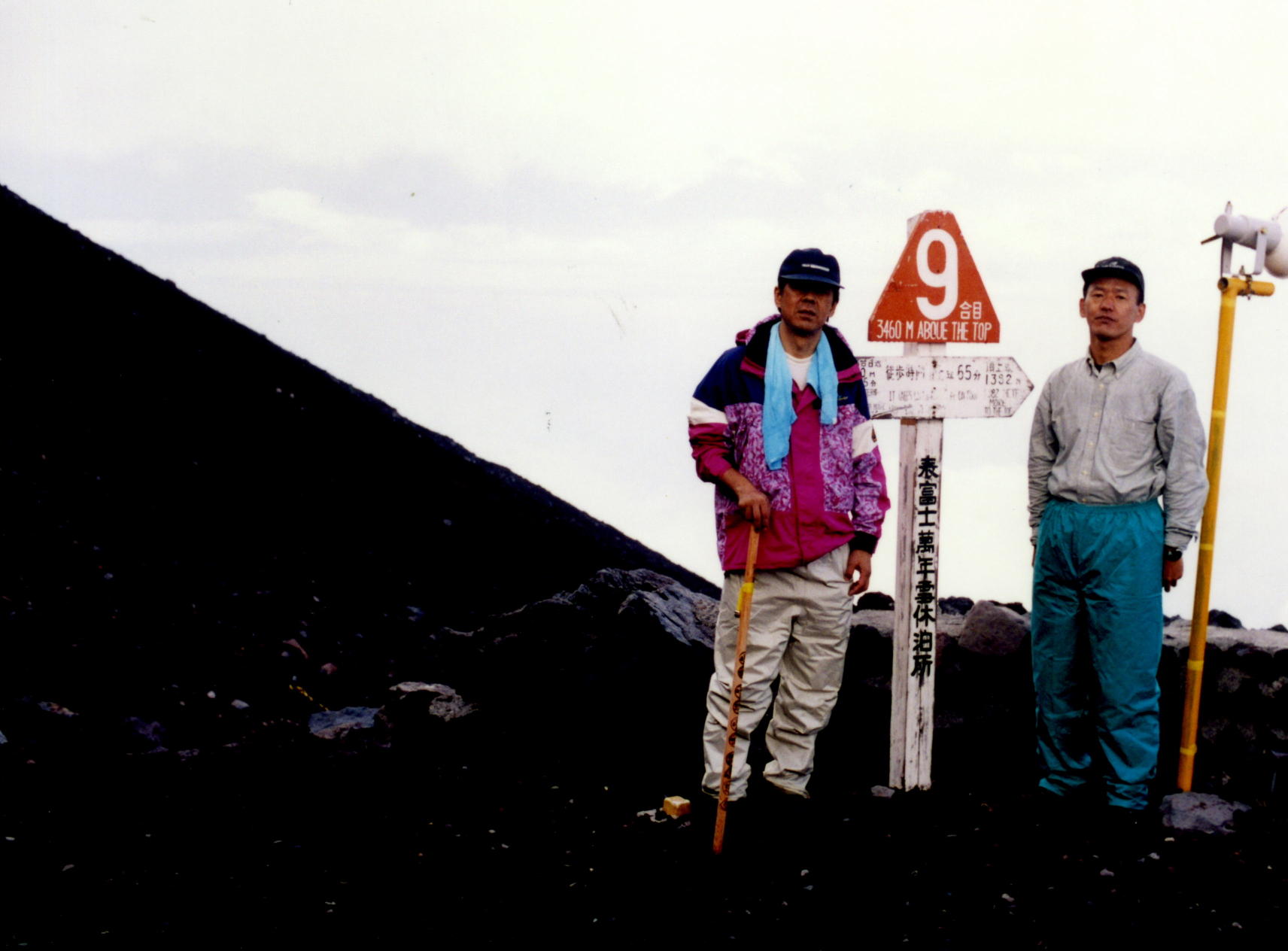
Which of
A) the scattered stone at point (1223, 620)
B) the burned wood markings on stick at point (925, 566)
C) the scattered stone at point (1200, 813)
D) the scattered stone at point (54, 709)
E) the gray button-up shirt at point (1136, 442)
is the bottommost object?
the scattered stone at point (1200, 813)

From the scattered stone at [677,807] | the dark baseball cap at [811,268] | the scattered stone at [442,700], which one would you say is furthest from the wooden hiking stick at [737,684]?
the scattered stone at [442,700]

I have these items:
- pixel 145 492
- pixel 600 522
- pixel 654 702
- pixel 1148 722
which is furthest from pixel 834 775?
pixel 600 522

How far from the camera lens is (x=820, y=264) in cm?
494

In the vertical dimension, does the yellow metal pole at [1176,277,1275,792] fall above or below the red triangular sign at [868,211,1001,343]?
below

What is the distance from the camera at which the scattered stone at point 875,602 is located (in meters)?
7.31

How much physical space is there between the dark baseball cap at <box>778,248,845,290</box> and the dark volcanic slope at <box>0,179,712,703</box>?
4.79 m

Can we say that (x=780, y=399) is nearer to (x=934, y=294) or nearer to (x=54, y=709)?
(x=934, y=294)

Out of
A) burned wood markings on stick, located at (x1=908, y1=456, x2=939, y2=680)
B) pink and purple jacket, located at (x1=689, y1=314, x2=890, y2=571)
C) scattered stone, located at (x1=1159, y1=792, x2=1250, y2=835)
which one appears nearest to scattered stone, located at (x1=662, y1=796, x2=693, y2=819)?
pink and purple jacket, located at (x1=689, y1=314, x2=890, y2=571)

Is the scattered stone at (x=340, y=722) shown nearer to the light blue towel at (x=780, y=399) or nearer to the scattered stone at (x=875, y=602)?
the scattered stone at (x=875, y=602)

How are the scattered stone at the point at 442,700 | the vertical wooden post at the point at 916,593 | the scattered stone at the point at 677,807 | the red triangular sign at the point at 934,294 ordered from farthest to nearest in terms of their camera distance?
1. the scattered stone at the point at 442,700
2. the vertical wooden post at the point at 916,593
3. the red triangular sign at the point at 934,294
4. the scattered stone at the point at 677,807

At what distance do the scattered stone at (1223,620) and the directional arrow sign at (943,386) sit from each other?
2.42m

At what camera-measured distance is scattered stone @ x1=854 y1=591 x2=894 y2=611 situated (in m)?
7.31

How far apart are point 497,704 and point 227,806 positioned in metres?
1.49

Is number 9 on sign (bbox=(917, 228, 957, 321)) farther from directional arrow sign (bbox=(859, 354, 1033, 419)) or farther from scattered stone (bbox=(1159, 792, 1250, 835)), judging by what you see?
scattered stone (bbox=(1159, 792, 1250, 835))
